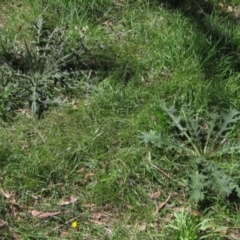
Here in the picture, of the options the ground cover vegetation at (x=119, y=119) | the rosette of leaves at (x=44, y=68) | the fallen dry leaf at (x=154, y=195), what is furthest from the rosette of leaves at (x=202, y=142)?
the rosette of leaves at (x=44, y=68)

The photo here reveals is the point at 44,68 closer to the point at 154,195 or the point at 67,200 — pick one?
the point at 67,200

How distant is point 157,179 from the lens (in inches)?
135

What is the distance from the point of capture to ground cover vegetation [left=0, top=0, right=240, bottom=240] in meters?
3.29

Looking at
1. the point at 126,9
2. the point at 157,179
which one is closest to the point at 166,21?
the point at 126,9

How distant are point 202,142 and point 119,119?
0.53m

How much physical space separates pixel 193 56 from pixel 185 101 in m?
0.40

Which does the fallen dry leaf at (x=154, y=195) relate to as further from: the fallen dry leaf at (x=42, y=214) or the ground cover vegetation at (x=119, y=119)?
the fallen dry leaf at (x=42, y=214)

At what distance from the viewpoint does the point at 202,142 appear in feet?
11.9

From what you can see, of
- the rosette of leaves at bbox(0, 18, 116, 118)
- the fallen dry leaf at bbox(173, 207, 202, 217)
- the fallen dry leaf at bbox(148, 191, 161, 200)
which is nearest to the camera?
the fallen dry leaf at bbox(173, 207, 202, 217)

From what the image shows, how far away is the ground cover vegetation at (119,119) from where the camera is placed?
3.29 meters

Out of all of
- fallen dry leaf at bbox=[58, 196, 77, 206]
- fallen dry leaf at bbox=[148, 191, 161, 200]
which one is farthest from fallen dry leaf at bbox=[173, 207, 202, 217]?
fallen dry leaf at bbox=[58, 196, 77, 206]

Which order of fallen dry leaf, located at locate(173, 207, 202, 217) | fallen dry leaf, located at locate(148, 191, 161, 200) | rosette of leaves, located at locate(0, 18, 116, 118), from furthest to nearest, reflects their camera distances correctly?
rosette of leaves, located at locate(0, 18, 116, 118) < fallen dry leaf, located at locate(148, 191, 161, 200) < fallen dry leaf, located at locate(173, 207, 202, 217)

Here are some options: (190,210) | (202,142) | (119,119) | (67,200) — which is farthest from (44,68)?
(190,210)

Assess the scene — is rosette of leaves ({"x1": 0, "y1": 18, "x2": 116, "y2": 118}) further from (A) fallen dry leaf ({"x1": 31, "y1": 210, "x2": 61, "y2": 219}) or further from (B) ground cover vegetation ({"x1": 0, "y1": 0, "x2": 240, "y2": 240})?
(A) fallen dry leaf ({"x1": 31, "y1": 210, "x2": 61, "y2": 219})
